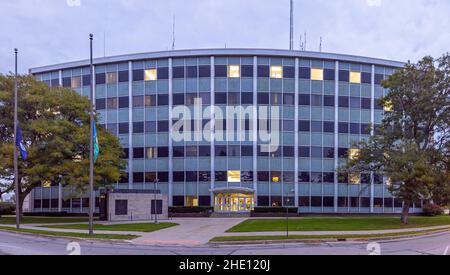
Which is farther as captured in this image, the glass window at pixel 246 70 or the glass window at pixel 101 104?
the glass window at pixel 101 104

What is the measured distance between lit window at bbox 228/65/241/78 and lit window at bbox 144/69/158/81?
412 inches

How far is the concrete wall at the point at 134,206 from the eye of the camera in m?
41.4

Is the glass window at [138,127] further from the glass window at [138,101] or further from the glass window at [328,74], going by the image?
the glass window at [328,74]

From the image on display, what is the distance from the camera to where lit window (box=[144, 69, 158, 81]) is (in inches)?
2216

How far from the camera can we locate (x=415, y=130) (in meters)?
37.8

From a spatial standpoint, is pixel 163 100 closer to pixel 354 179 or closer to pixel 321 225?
pixel 354 179

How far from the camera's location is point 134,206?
43.3 metres

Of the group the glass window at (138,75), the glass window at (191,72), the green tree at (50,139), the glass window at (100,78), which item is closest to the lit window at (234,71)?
the glass window at (191,72)

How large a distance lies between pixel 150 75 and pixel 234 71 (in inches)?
A: 469

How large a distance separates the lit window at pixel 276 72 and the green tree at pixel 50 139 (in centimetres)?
2419
